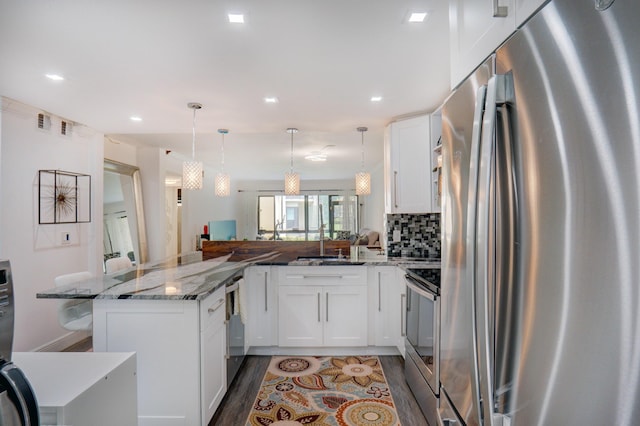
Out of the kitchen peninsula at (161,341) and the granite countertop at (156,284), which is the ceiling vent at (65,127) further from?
the kitchen peninsula at (161,341)

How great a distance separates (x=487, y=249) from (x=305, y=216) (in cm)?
1051

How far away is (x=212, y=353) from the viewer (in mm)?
2182

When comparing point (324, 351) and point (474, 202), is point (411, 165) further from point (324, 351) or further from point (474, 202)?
point (474, 202)

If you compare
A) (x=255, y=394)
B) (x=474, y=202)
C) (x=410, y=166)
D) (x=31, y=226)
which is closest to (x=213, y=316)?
(x=255, y=394)

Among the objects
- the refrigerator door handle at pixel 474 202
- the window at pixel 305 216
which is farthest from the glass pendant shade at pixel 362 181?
the window at pixel 305 216

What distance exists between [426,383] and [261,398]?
1.22 m

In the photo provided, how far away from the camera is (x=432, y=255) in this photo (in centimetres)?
379

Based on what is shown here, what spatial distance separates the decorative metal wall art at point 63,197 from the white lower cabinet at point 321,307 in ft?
7.94

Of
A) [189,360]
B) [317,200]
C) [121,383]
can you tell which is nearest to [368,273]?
[189,360]

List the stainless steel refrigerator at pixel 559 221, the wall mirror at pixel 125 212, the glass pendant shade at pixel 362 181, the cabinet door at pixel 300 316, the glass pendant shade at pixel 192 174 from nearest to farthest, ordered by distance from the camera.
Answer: the stainless steel refrigerator at pixel 559 221
the cabinet door at pixel 300 316
the glass pendant shade at pixel 192 174
the glass pendant shade at pixel 362 181
the wall mirror at pixel 125 212

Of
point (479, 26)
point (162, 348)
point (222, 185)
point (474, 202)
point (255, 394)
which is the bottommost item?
point (255, 394)

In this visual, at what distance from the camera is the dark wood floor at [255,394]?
2.30 meters

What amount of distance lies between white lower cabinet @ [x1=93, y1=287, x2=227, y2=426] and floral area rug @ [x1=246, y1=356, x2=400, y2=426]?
530 millimetres

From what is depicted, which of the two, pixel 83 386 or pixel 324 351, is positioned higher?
pixel 83 386
